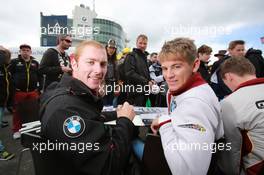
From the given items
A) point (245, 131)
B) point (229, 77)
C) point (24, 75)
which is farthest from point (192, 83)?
point (24, 75)

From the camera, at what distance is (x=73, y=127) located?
104 cm

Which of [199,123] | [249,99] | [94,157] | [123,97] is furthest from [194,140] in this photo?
[123,97]

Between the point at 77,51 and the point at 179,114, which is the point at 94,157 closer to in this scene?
the point at 179,114

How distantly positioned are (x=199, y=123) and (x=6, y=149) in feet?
12.3

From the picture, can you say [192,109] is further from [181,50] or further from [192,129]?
[181,50]

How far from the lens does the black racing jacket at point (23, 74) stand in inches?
175

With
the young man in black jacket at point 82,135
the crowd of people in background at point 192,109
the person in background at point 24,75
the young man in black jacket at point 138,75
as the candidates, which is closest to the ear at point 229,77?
the crowd of people in background at point 192,109

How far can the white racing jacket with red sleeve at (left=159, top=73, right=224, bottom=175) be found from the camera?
1024mm

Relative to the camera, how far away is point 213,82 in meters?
4.34

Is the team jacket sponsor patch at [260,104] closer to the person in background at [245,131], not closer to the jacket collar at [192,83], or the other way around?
the person in background at [245,131]

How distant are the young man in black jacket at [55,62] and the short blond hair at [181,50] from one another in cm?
258

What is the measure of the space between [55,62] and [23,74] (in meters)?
1.12

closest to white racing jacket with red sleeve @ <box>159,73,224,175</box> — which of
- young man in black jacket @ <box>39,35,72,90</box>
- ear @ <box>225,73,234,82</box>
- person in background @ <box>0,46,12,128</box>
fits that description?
ear @ <box>225,73,234,82</box>

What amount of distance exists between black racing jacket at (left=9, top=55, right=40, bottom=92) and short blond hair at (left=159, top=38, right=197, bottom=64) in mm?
3815
